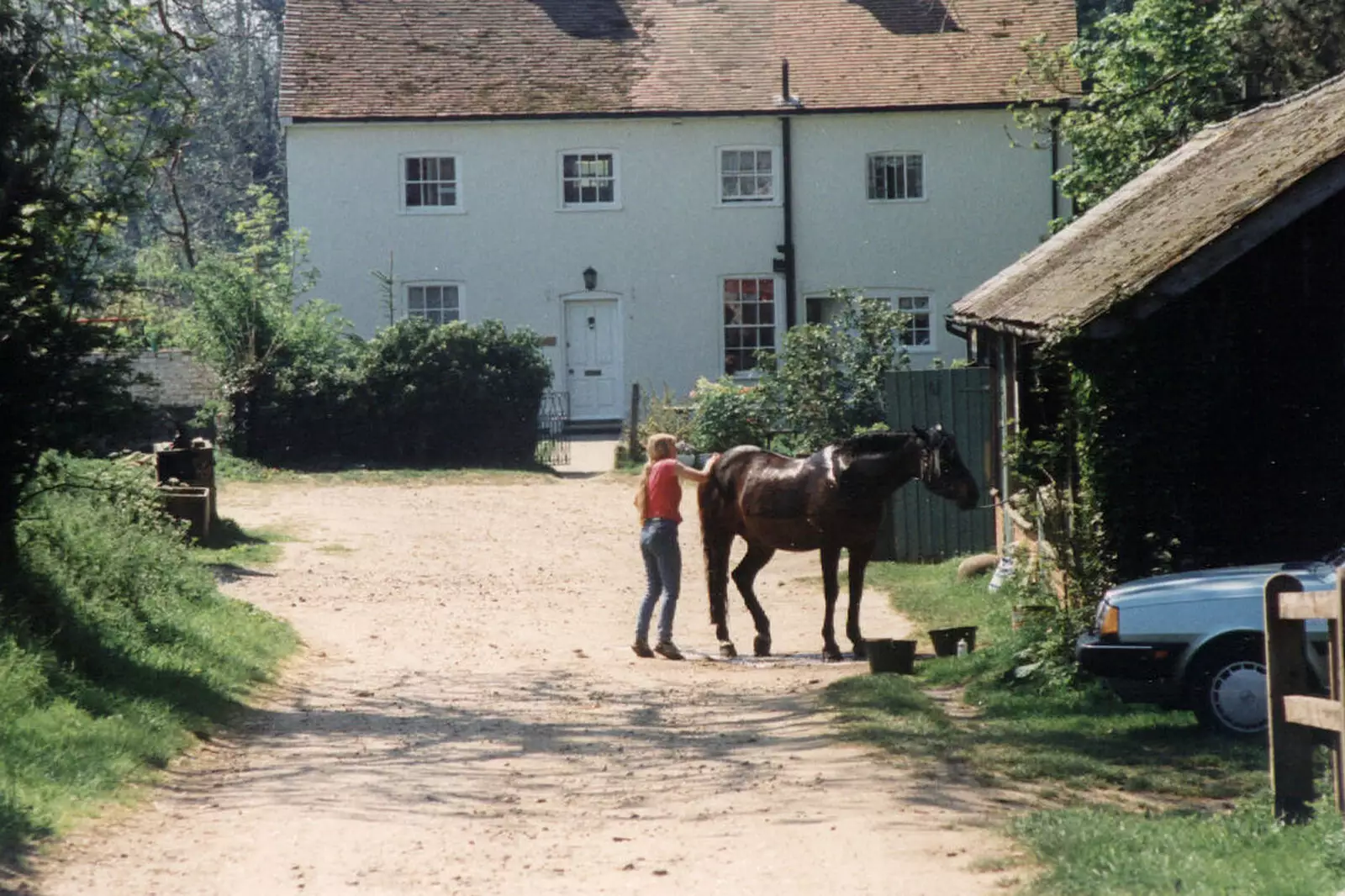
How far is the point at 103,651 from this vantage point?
487 inches

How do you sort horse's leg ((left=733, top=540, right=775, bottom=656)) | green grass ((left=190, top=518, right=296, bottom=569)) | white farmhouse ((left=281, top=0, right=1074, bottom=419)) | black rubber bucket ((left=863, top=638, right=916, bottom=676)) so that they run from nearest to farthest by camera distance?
black rubber bucket ((left=863, top=638, right=916, bottom=676))
horse's leg ((left=733, top=540, right=775, bottom=656))
green grass ((left=190, top=518, right=296, bottom=569))
white farmhouse ((left=281, top=0, right=1074, bottom=419))

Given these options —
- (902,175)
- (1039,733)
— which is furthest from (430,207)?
(1039,733)

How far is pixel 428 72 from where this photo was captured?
3547cm

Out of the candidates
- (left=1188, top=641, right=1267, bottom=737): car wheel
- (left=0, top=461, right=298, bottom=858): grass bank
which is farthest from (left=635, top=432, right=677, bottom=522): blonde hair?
(left=1188, top=641, right=1267, bottom=737): car wheel

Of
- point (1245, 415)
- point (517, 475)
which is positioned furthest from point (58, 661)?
point (517, 475)

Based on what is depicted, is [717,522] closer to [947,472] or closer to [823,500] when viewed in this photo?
[823,500]

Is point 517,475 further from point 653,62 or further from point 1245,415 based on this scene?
point 1245,415

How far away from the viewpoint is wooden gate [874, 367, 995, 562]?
20.3m

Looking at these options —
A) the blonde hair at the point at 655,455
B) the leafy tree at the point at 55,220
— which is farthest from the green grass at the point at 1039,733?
the leafy tree at the point at 55,220

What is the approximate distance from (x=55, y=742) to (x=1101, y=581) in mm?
6910

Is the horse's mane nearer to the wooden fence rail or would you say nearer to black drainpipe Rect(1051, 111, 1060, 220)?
the wooden fence rail

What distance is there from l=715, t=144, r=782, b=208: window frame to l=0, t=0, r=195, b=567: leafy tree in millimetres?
21439

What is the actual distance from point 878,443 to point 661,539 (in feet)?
6.71

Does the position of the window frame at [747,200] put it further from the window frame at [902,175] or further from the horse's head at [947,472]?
the horse's head at [947,472]
